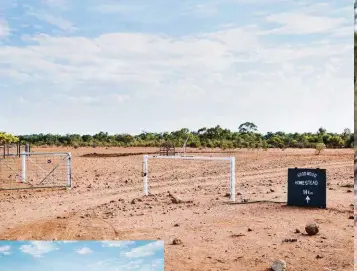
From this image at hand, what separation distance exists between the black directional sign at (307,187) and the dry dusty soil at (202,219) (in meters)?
0.11

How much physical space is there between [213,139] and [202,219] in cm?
1253

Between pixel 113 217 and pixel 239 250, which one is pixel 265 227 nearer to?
pixel 239 250

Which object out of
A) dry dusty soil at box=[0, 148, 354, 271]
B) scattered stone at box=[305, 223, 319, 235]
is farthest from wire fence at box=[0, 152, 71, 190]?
scattered stone at box=[305, 223, 319, 235]

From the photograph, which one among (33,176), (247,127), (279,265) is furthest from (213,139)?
(279,265)

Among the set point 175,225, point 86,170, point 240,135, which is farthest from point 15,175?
point 240,135

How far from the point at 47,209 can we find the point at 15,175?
379 cm

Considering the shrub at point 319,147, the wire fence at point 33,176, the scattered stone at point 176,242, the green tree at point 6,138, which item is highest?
the green tree at point 6,138

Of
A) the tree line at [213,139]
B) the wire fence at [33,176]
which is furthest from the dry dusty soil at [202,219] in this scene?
the tree line at [213,139]

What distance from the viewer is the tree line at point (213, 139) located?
1598 cm

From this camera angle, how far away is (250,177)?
1025 centimetres

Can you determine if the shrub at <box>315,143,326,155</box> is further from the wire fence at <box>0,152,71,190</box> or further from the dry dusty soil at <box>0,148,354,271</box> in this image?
the wire fence at <box>0,152,71,190</box>

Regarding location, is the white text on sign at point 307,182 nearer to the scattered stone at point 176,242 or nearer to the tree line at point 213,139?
the scattered stone at point 176,242

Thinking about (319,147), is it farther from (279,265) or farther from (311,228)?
(279,265)

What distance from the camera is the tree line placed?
15979 mm
